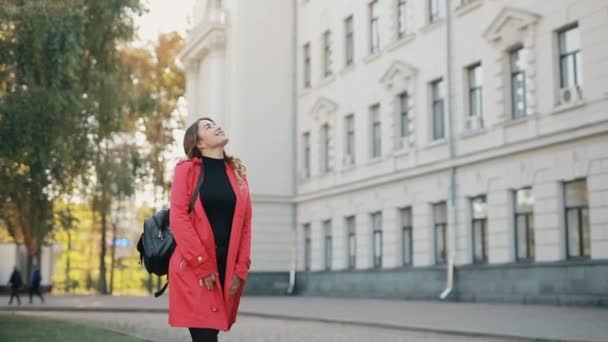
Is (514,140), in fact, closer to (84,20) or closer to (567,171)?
(567,171)

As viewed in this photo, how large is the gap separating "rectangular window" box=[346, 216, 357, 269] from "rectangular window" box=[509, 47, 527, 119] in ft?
41.3

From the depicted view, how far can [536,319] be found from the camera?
18.9 m

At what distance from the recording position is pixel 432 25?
106 feet

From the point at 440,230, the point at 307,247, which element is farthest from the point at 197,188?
the point at 307,247

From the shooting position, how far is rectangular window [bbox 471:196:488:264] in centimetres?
2881

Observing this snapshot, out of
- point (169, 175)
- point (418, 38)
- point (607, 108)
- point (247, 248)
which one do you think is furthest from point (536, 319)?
point (169, 175)

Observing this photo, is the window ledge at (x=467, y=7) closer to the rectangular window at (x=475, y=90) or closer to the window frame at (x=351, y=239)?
the rectangular window at (x=475, y=90)

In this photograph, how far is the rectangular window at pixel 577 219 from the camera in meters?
24.1

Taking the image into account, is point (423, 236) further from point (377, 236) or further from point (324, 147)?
point (324, 147)

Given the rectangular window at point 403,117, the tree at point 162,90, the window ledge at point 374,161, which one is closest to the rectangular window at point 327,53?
the window ledge at point 374,161

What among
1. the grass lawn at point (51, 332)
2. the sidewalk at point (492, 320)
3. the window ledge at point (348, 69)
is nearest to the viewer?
the grass lawn at point (51, 332)

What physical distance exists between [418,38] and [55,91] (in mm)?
16641

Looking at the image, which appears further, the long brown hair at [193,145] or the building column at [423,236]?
the building column at [423,236]

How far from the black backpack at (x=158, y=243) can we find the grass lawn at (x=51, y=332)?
339 inches
